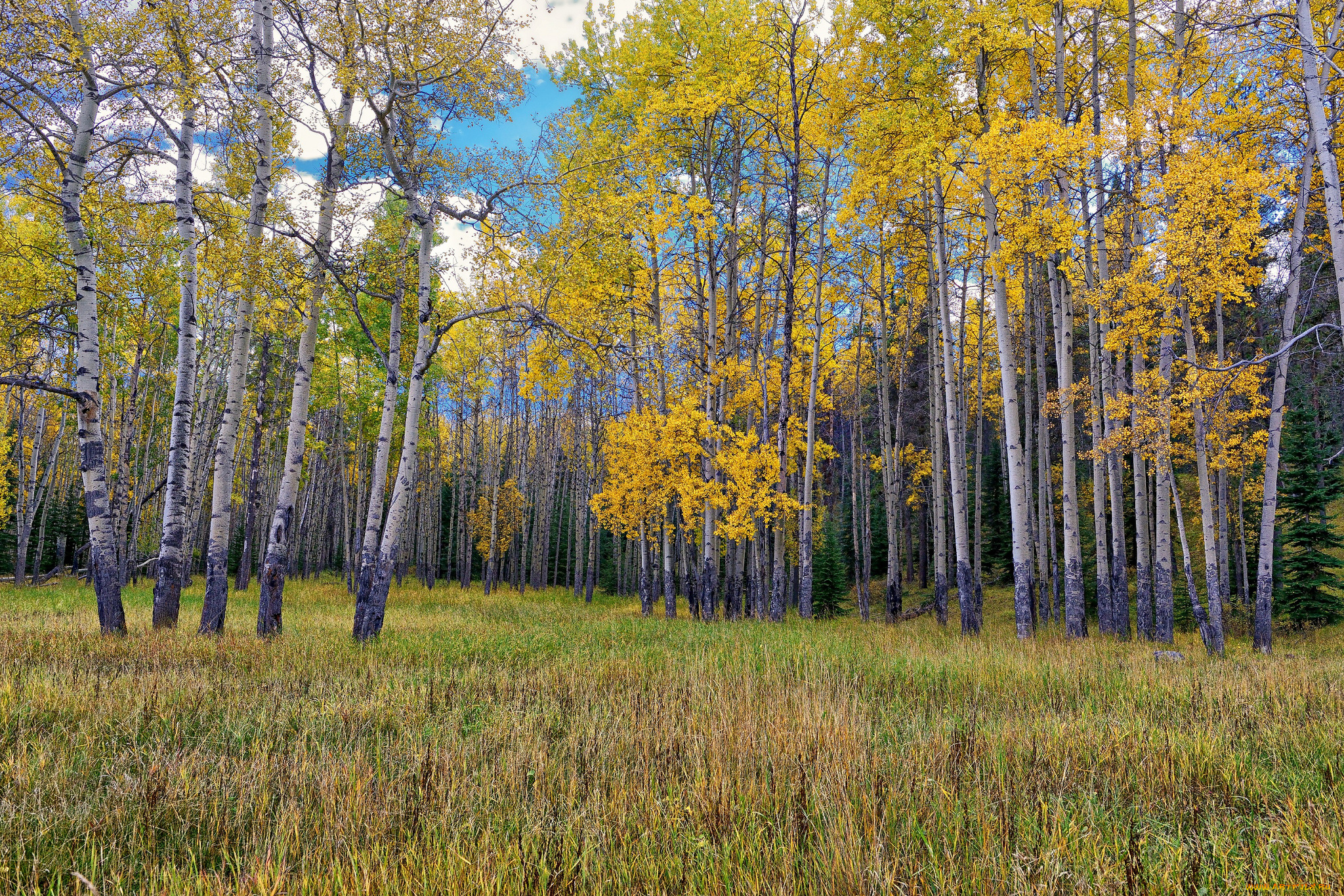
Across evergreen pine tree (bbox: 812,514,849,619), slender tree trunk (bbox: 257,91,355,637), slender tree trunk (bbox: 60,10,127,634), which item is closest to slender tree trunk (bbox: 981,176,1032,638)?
slender tree trunk (bbox: 257,91,355,637)

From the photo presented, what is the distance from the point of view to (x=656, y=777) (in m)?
3.06

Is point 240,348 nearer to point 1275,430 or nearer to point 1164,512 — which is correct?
point 1164,512

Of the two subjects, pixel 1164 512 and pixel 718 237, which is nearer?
pixel 1164 512

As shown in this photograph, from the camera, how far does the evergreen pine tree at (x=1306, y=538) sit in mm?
16328

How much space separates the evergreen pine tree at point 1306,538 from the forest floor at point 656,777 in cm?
1523

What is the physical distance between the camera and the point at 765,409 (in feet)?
44.5

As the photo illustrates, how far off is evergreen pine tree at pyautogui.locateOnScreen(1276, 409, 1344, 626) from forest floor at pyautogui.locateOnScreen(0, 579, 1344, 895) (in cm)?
1523

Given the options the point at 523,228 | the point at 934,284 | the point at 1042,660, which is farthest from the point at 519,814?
the point at 934,284

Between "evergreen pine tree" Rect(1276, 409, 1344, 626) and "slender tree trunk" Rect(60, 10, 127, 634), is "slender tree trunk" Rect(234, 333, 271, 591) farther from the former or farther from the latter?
"evergreen pine tree" Rect(1276, 409, 1344, 626)

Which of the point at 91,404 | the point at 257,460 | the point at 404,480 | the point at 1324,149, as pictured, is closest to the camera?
the point at 1324,149

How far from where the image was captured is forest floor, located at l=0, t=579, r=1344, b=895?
215cm

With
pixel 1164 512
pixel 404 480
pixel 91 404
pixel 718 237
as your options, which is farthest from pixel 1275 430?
pixel 91 404

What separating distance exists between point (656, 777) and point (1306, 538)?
72.6 feet

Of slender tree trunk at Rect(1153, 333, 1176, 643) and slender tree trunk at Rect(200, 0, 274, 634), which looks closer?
slender tree trunk at Rect(200, 0, 274, 634)
